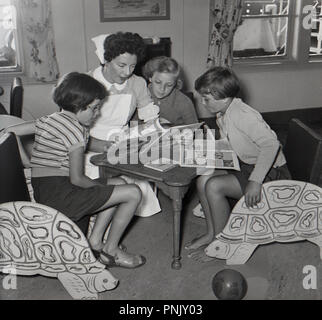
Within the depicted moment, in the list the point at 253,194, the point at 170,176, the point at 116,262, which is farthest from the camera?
the point at 116,262

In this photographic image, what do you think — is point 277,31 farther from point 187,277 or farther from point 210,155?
point 187,277

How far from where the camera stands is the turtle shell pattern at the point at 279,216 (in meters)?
2.19

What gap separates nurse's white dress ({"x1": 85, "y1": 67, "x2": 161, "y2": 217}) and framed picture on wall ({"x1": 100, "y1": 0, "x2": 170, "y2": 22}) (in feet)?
5.79

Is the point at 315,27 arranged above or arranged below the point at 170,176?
above

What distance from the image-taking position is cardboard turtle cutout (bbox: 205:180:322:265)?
2188mm

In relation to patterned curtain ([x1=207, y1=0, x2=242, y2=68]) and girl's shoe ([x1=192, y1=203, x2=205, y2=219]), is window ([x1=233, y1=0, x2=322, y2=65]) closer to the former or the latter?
patterned curtain ([x1=207, y1=0, x2=242, y2=68])

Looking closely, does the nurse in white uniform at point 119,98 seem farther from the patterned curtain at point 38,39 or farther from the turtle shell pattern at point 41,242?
the patterned curtain at point 38,39

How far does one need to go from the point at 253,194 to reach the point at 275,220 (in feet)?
0.65

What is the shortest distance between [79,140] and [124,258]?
0.71 metres

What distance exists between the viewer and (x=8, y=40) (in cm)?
436

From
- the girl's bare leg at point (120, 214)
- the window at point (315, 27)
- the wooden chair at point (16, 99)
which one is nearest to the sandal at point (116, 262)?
the girl's bare leg at point (120, 214)

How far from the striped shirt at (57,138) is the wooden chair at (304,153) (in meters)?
1.10

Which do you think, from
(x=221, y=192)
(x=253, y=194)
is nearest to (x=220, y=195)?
(x=221, y=192)

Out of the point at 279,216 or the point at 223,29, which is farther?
the point at 223,29
